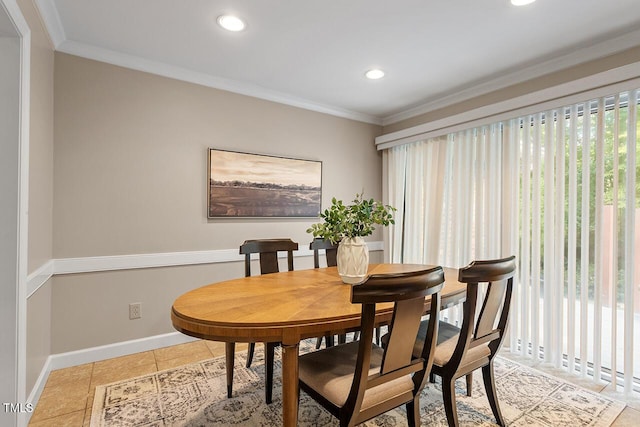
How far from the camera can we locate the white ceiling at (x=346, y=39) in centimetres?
201

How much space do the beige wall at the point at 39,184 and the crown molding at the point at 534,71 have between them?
338 centimetres

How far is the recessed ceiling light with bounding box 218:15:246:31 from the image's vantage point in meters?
2.12

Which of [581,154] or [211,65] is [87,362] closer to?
[211,65]

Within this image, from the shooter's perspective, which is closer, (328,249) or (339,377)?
(339,377)

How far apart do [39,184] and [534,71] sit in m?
3.82

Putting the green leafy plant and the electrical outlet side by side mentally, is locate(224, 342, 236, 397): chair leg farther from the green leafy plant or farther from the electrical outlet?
the electrical outlet

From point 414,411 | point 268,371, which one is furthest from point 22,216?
point 414,411

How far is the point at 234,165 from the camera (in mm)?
3133

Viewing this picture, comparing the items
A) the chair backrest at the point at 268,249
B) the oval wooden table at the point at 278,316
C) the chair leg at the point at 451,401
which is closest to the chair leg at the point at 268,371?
the oval wooden table at the point at 278,316

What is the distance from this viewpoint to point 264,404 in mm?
1985

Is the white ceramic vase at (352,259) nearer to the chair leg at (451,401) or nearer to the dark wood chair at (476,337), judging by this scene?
the dark wood chair at (476,337)

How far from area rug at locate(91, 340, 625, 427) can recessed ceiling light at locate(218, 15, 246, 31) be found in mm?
2481

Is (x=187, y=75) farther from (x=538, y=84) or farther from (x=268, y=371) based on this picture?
(x=538, y=84)

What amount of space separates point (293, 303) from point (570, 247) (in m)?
2.27
